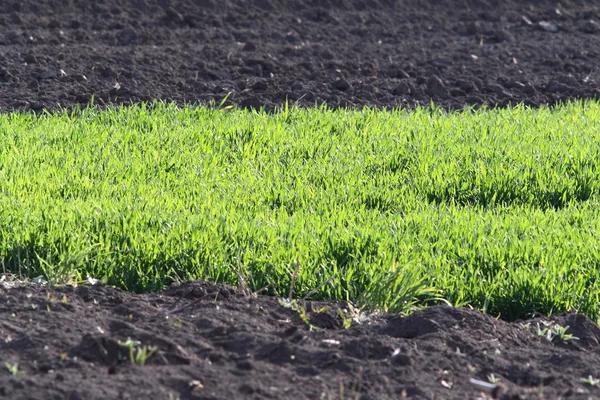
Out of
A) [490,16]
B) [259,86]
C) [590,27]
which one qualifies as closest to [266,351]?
[259,86]

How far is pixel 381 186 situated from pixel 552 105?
120 inches

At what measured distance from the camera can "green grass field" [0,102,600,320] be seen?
3922 mm

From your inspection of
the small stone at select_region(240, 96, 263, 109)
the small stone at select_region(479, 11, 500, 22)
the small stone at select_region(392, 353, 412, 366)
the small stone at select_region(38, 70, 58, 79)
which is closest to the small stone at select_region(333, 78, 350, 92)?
the small stone at select_region(240, 96, 263, 109)

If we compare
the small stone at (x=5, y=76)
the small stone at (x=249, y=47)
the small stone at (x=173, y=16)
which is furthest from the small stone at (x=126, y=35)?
the small stone at (x=5, y=76)

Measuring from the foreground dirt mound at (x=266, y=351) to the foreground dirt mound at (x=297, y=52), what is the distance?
12.2 ft

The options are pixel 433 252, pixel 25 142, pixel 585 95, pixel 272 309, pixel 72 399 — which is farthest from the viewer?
pixel 585 95

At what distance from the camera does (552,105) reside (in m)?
7.54

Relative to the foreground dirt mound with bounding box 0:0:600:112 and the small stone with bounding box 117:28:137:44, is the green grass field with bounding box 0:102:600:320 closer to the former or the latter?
the foreground dirt mound with bounding box 0:0:600:112

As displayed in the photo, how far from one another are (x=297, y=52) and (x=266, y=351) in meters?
6.04

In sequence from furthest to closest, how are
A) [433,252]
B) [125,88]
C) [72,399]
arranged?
[125,88] < [433,252] < [72,399]

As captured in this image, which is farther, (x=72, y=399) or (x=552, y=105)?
(x=552, y=105)

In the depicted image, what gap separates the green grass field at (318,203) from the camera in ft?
12.9

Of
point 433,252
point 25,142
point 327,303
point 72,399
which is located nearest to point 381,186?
point 433,252

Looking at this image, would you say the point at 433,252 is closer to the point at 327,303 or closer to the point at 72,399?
the point at 327,303
